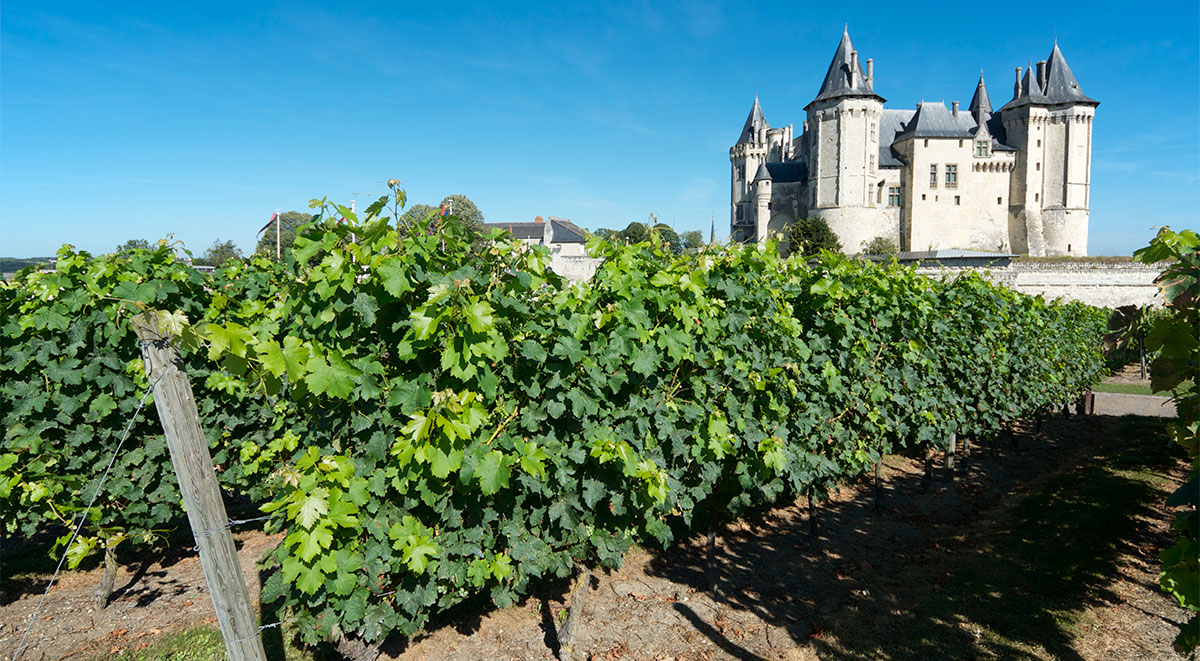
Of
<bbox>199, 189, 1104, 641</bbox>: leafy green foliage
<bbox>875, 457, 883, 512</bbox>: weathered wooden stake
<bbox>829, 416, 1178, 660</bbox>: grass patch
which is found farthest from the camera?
<bbox>875, 457, 883, 512</bbox>: weathered wooden stake

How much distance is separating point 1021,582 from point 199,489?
5966 millimetres

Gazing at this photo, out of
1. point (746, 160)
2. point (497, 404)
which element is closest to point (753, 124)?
point (746, 160)

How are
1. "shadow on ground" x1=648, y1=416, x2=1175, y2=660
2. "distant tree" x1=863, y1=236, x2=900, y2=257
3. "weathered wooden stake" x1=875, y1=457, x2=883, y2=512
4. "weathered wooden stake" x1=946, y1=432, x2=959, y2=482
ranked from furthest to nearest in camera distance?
"distant tree" x1=863, y1=236, x2=900, y2=257 → "weathered wooden stake" x1=946, y1=432, x2=959, y2=482 → "weathered wooden stake" x1=875, y1=457, x2=883, y2=512 → "shadow on ground" x1=648, y1=416, x2=1175, y2=660

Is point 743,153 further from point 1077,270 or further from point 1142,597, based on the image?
point 1142,597

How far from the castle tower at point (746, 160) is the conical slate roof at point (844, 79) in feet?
40.6

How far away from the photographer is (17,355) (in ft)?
16.1

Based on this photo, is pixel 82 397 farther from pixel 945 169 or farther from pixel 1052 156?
pixel 1052 156

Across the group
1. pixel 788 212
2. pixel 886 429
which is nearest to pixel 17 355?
pixel 886 429

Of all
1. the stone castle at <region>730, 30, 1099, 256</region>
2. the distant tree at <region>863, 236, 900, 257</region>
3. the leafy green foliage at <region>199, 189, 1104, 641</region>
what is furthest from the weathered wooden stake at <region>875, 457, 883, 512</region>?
the stone castle at <region>730, 30, 1099, 256</region>

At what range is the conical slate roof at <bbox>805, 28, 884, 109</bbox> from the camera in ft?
163

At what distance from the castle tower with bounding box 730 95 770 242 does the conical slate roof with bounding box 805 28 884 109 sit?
Result: 1238 centimetres

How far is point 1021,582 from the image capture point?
5.22m

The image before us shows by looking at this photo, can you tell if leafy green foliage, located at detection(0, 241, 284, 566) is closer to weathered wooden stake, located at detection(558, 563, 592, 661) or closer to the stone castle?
weathered wooden stake, located at detection(558, 563, 592, 661)

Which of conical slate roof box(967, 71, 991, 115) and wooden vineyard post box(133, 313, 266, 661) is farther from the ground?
conical slate roof box(967, 71, 991, 115)
